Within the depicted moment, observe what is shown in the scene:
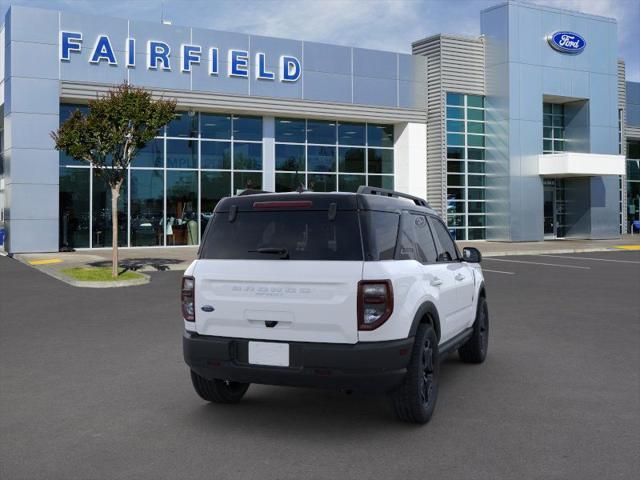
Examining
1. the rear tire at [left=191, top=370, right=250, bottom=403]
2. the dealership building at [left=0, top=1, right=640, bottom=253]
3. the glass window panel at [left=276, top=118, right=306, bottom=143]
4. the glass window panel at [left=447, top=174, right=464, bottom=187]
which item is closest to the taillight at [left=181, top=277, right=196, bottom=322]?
the rear tire at [left=191, top=370, right=250, bottom=403]

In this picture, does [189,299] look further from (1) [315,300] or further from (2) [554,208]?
(2) [554,208]

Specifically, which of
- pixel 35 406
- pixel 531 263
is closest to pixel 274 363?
pixel 35 406

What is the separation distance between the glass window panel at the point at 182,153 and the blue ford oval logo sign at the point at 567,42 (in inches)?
652

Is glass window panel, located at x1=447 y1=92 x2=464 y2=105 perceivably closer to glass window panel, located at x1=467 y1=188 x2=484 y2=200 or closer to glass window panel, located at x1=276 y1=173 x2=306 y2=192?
glass window panel, located at x1=467 y1=188 x2=484 y2=200

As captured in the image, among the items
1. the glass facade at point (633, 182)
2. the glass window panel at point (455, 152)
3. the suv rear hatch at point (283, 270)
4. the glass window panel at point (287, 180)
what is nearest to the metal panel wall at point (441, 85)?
the glass window panel at point (455, 152)

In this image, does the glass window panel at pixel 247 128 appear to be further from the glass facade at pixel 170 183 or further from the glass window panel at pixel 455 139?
the glass window panel at pixel 455 139

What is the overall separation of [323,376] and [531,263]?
17.0 m

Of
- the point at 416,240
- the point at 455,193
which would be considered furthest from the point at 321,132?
the point at 416,240

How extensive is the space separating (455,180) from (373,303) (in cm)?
2666

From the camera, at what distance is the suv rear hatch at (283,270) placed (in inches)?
185

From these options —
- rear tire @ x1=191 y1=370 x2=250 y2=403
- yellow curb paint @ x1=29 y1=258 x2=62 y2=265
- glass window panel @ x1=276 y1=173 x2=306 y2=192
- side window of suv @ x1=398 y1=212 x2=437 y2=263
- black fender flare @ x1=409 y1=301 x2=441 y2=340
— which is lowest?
rear tire @ x1=191 y1=370 x2=250 y2=403

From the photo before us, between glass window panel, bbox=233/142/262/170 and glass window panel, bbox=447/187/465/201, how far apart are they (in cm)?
855

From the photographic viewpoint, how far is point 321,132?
95.7 ft

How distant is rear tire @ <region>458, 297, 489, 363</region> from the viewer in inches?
279
